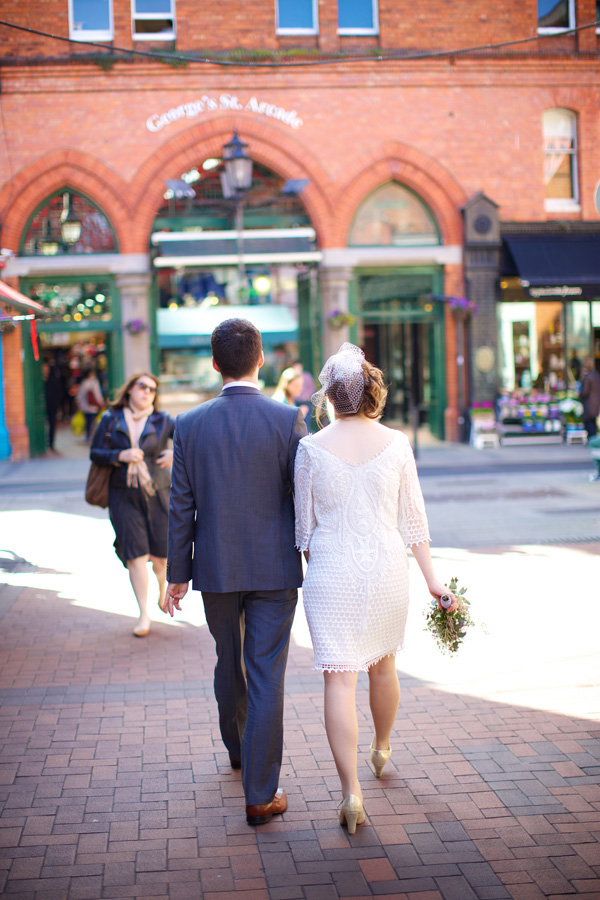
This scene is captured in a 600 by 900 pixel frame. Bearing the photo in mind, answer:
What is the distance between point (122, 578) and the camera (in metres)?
8.48

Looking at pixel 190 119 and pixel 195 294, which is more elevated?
pixel 190 119

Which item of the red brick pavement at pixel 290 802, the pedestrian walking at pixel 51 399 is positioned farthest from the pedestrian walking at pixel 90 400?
the red brick pavement at pixel 290 802

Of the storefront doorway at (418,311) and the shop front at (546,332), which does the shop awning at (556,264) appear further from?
the storefront doorway at (418,311)

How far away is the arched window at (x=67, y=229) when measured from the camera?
61.0 ft

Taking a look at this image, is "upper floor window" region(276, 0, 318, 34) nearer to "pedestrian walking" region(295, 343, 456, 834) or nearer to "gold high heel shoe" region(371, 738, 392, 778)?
"pedestrian walking" region(295, 343, 456, 834)

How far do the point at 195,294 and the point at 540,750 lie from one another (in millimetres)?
16451

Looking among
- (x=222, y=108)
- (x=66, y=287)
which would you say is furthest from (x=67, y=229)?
(x=222, y=108)

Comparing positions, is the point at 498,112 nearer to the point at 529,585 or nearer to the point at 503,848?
Result: the point at 529,585

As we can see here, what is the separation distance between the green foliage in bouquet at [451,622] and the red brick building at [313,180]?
14997mm

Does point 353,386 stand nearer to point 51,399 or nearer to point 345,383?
point 345,383

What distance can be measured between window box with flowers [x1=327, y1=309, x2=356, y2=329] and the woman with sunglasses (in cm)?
1248

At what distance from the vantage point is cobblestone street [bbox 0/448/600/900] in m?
3.35

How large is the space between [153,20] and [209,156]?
2.94m

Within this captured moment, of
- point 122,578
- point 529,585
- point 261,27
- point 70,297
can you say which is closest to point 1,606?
point 122,578
